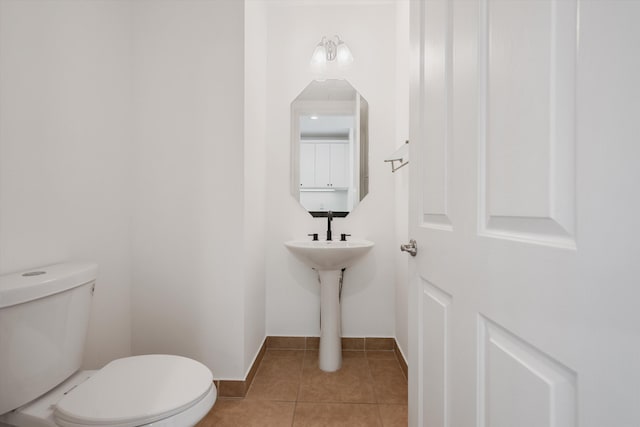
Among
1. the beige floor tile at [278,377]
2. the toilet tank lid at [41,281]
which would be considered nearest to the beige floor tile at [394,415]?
the beige floor tile at [278,377]

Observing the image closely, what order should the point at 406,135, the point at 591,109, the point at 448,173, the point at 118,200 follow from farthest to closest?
the point at 406,135 < the point at 118,200 < the point at 448,173 < the point at 591,109

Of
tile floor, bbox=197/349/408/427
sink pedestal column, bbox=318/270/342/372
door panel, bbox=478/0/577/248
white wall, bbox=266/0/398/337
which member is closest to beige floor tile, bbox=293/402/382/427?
tile floor, bbox=197/349/408/427

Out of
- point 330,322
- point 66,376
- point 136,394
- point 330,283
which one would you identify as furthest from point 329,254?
point 66,376

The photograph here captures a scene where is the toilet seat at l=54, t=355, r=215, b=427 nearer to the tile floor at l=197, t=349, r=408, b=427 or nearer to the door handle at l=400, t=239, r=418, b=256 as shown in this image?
the tile floor at l=197, t=349, r=408, b=427

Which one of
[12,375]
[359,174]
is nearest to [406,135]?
[359,174]

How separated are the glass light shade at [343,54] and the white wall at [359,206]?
8 cm

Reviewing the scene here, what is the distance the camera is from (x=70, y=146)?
4.15 ft

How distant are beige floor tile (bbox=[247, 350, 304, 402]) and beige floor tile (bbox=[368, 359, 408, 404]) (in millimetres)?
467

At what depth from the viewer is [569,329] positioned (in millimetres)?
419

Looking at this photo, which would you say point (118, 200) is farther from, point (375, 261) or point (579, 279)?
point (579, 279)

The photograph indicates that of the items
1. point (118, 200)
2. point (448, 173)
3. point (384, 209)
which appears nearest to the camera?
point (448, 173)

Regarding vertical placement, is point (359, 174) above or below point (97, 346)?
above

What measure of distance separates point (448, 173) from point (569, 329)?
0.46 metres

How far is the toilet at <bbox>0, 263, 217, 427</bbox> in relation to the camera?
843mm
